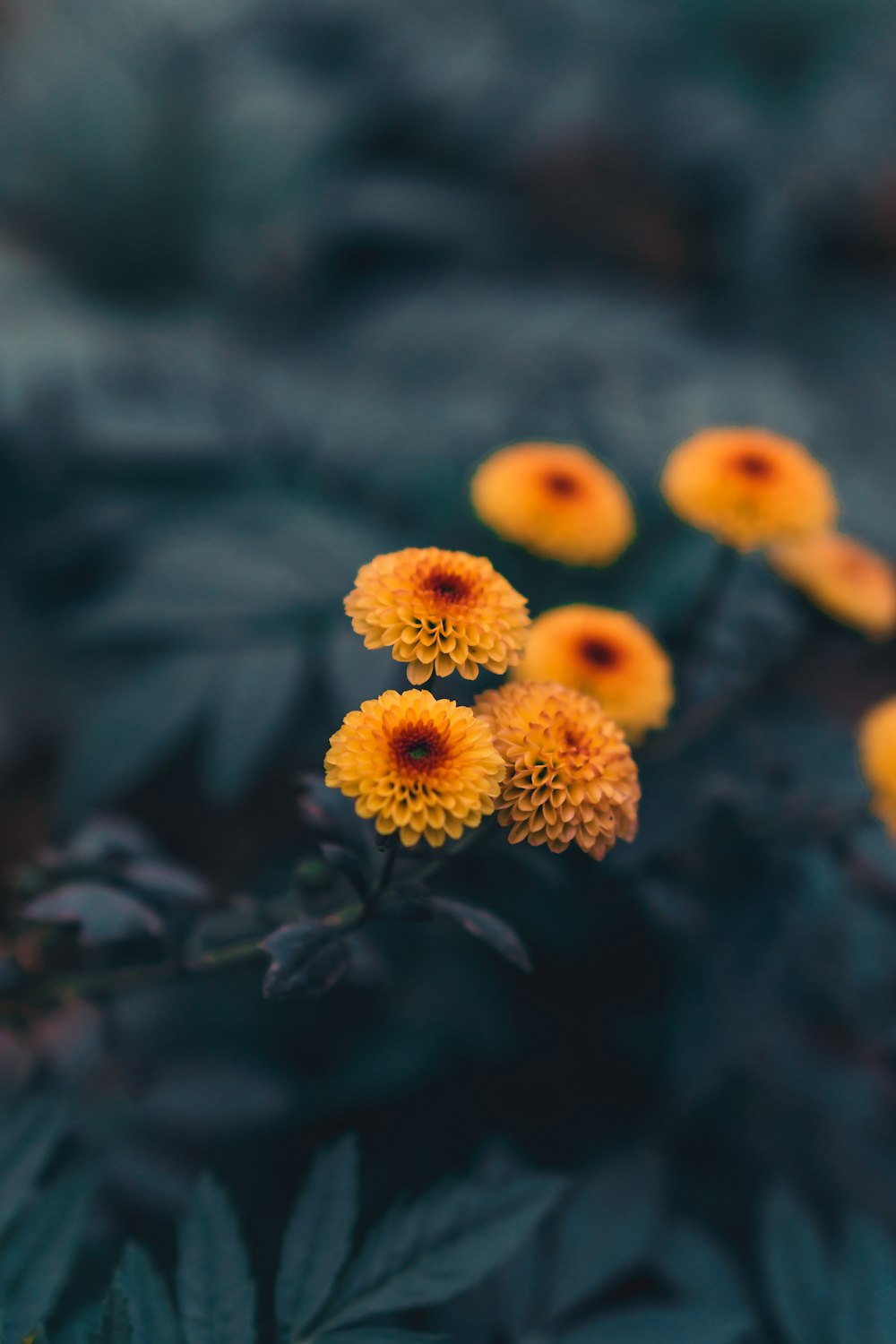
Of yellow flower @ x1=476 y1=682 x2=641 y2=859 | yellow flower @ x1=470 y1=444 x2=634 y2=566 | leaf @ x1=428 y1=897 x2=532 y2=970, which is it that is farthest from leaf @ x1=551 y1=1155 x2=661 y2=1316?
yellow flower @ x1=470 y1=444 x2=634 y2=566

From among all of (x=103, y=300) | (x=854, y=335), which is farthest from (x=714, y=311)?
(x=103, y=300)

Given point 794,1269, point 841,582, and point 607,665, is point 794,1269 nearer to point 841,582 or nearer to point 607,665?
point 607,665

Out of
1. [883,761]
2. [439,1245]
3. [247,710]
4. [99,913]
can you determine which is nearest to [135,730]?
[247,710]

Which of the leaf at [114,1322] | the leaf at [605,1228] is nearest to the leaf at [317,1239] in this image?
the leaf at [114,1322]

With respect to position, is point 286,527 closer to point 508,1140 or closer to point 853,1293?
point 508,1140

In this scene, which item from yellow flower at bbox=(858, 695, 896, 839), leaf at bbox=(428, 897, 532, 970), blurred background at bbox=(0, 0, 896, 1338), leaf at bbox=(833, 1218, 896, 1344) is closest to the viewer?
leaf at bbox=(428, 897, 532, 970)

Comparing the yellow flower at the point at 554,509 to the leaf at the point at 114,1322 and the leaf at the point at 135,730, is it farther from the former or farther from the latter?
the leaf at the point at 114,1322

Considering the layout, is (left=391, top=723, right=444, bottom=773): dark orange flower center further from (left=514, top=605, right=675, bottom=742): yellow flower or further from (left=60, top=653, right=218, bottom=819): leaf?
(left=60, top=653, right=218, bottom=819): leaf
